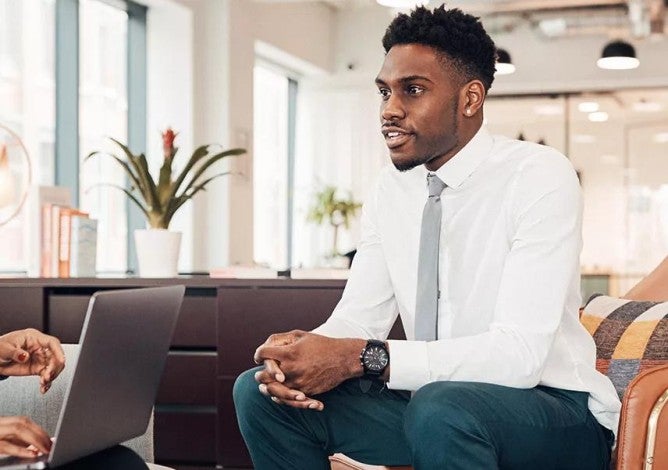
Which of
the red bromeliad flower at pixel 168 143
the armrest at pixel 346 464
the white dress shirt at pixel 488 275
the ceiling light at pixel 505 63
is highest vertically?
the ceiling light at pixel 505 63

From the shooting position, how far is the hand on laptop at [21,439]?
168 cm

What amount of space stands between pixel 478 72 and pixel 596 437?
2.50ft

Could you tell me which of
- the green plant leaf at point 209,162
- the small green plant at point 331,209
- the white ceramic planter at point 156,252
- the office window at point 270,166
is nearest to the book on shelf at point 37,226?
the white ceramic planter at point 156,252

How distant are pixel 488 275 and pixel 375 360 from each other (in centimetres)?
33

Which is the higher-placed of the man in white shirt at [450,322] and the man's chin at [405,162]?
the man's chin at [405,162]

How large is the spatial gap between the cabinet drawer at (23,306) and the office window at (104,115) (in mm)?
3187

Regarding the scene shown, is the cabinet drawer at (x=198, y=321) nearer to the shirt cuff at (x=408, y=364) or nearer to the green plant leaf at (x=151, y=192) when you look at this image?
the green plant leaf at (x=151, y=192)

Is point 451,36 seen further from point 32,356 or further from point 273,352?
point 32,356

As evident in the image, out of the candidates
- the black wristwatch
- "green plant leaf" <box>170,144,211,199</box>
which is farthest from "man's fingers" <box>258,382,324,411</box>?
"green plant leaf" <box>170,144,211,199</box>

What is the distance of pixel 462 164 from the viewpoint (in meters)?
2.23

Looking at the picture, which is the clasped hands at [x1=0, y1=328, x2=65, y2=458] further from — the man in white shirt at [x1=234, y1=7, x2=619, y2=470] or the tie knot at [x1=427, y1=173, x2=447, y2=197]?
the tie knot at [x1=427, y1=173, x2=447, y2=197]

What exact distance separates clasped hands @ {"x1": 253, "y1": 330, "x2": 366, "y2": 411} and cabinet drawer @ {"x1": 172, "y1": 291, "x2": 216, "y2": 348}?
70.2 inches

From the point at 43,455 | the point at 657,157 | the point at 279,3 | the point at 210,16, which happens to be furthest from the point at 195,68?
the point at 43,455

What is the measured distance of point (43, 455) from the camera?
170 centimetres
